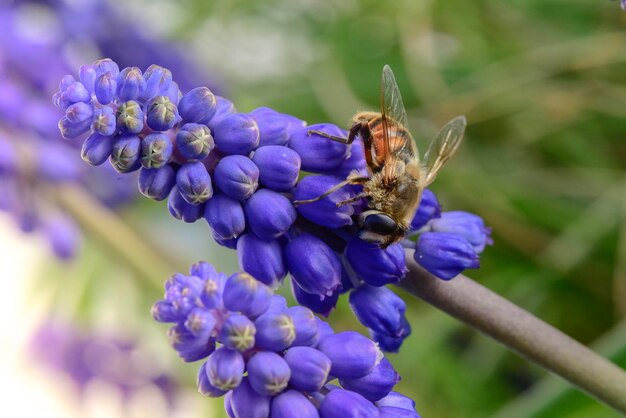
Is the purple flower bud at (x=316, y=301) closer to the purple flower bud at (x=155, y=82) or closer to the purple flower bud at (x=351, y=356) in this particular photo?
the purple flower bud at (x=351, y=356)

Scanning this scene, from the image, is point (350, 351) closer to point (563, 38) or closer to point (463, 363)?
point (463, 363)

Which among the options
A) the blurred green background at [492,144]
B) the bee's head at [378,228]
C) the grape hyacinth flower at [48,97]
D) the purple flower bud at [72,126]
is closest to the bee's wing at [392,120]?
the bee's head at [378,228]

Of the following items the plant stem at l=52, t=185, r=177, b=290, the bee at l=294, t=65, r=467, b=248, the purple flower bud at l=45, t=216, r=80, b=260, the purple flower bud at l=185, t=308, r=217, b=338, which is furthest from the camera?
the plant stem at l=52, t=185, r=177, b=290

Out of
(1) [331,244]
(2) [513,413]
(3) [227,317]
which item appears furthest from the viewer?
(2) [513,413]

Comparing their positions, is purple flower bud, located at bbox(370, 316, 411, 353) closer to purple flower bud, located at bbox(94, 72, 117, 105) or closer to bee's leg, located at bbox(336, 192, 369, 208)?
bee's leg, located at bbox(336, 192, 369, 208)

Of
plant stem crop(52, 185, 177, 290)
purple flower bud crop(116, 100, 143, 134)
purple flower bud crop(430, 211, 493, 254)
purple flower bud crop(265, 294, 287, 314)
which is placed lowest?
plant stem crop(52, 185, 177, 290)

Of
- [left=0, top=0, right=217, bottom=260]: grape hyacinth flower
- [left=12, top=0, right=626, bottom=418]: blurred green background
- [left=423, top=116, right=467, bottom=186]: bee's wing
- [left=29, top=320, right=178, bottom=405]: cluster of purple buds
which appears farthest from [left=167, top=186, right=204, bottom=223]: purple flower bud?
[left=29, top=320, right=178, bottom=405]: cluster of purple buds

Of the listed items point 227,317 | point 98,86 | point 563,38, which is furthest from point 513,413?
point 563,38
